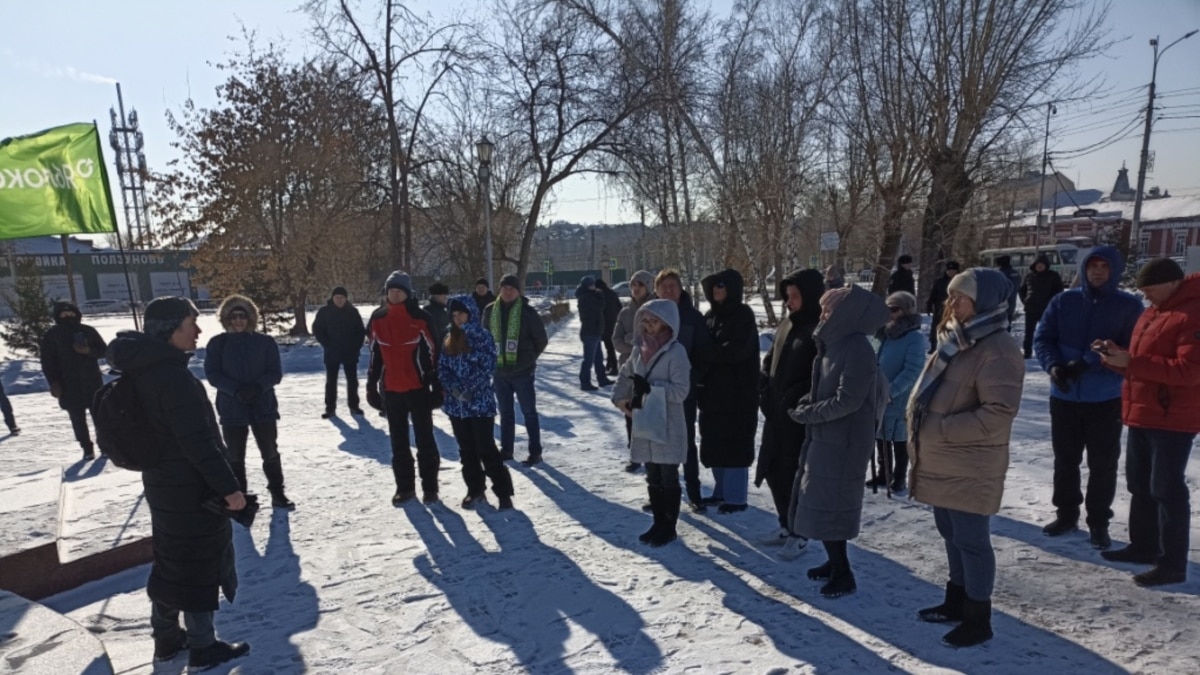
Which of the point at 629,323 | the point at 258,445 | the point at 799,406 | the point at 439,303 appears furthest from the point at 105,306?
the point at 799,406

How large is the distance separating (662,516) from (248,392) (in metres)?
3.41

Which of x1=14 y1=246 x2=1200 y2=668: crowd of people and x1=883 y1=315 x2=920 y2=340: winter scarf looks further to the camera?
x1=883 y1=315 x2=920 y2=340: winter scarf

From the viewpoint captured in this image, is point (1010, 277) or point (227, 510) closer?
point (227, 510)

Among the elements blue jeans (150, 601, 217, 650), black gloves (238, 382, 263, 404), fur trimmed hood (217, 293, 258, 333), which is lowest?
blue jeans (150, 601, 217, 650)

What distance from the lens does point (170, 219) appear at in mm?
19656

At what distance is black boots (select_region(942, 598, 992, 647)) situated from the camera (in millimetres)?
3061

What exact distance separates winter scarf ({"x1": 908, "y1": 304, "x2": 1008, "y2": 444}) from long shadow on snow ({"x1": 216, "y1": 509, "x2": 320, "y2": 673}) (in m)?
3.31

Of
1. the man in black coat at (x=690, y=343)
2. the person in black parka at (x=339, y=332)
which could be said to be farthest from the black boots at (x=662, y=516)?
the person in black parka at (x=339, y=332)

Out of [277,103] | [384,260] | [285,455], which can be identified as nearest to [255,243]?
[277,103]

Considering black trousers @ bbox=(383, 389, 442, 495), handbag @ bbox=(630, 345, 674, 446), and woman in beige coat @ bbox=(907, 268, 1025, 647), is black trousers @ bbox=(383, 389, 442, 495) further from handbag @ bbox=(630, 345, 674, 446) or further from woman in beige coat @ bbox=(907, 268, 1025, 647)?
woman in beige coat @ bbox=(907, 268, 1025, 647)

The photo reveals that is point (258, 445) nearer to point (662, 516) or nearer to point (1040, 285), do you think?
point (662, 516)

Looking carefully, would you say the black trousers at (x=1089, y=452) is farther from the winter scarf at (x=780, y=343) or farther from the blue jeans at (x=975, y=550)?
the winter scarf at (x=780, y=343)

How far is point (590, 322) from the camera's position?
10016mm

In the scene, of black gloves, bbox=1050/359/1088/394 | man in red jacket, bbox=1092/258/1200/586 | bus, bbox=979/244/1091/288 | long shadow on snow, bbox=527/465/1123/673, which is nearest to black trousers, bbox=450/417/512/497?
long shadow on snow, bbox=527/465/1123/673
